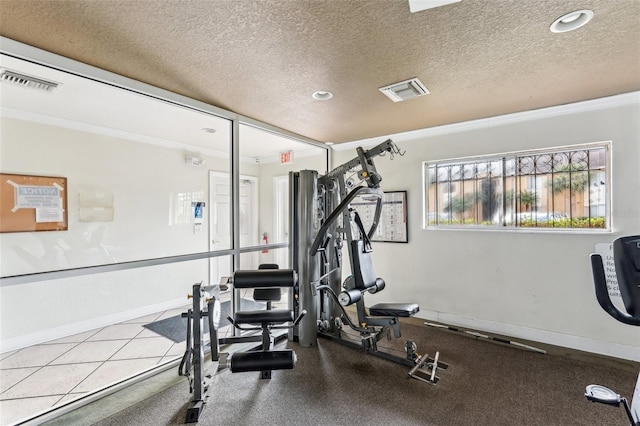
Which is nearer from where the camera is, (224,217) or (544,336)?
(544,336)

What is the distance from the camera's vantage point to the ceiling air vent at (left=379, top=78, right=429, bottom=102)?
2.27 meters

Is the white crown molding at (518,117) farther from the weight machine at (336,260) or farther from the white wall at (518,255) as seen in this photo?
the weight machine at (336,260)

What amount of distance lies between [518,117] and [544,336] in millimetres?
2250

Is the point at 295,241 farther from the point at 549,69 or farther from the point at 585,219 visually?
the point at 585,219

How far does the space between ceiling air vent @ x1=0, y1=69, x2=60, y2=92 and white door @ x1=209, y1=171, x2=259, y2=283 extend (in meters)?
1.70

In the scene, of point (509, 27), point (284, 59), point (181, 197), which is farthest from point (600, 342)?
point (181, 197)

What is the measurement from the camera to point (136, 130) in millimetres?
3318

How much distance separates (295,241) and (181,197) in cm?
181

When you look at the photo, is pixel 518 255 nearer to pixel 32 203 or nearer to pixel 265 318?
pixel 265 318

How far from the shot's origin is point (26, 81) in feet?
6.80

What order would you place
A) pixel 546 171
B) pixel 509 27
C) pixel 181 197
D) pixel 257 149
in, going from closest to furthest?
pixel 509 27
pixel 546 171
pixel 181 197
pixel 257 149

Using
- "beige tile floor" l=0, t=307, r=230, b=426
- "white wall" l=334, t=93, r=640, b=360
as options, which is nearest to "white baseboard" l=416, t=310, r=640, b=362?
"white wall" l=334, t=93, r=640, b=360

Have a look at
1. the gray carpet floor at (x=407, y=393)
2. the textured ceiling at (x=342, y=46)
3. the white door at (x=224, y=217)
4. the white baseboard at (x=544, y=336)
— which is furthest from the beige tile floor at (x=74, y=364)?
the white baseboard at (x=544, y=336)

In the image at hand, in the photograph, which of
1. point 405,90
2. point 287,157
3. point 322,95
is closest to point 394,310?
point 405,90
